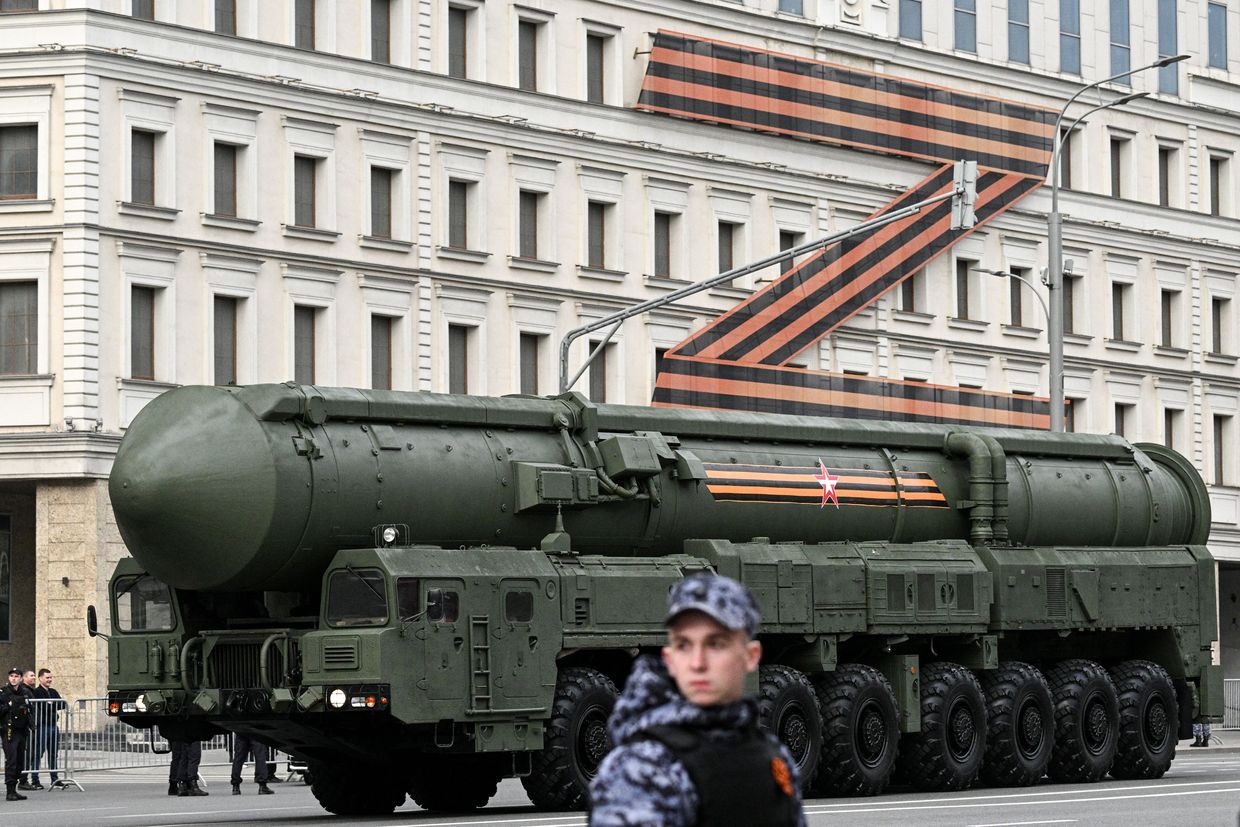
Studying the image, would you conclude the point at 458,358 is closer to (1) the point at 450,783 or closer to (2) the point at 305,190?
(2) the point at 305,190

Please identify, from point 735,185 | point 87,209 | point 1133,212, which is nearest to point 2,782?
point 87,209

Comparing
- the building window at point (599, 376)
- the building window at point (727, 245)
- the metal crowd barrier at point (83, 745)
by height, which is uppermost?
the building window at point (727, 245)

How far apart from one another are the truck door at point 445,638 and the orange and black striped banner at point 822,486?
13.0ft

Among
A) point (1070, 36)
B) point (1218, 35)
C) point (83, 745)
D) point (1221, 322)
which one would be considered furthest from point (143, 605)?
point (1218, 35)

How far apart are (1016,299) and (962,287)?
2.16 metres

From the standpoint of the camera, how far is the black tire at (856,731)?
24.1 m

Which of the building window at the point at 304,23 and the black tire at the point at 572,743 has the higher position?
the building window at the point at 304,23

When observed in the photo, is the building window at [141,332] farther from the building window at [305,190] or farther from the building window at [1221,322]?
the building window at [1221,322]

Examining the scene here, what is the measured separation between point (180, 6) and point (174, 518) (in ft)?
82.4

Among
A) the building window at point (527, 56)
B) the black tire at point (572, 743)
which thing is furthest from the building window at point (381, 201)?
the black tire at point (572, 743)

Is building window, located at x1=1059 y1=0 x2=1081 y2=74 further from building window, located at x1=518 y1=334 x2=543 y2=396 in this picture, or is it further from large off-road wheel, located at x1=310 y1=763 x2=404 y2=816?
large off-road wheel, located at x1=310 y1=763 x2=404 y2=816

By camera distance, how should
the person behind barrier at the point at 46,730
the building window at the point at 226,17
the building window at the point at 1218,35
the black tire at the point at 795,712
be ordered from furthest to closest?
the building window at the point at 1218,35 → the building window at the point at 226,17 → the person behind barrier at the point at 46,730 → the black tire at the point at 795,712

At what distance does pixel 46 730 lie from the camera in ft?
108

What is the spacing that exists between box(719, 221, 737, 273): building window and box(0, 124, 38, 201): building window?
16.6 metres
